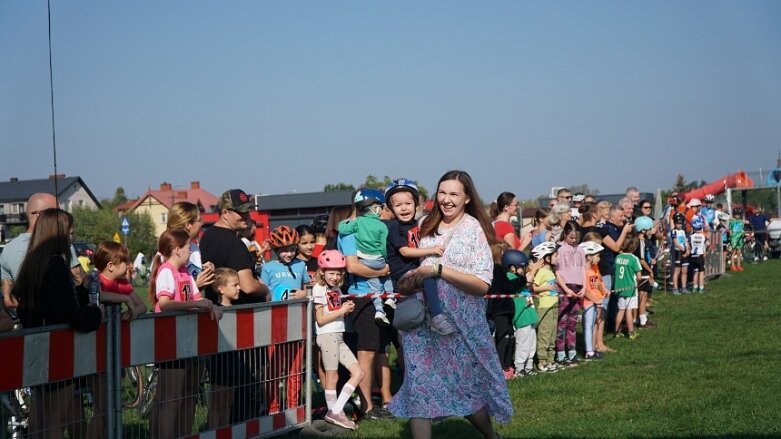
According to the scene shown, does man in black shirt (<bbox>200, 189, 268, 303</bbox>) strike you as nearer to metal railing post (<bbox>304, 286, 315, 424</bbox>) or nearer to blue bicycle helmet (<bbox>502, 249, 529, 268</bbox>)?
metal railing post (<bbox>304, 286, 315, 424</bbox>)

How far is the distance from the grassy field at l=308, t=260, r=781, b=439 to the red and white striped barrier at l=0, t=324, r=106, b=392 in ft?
8.92

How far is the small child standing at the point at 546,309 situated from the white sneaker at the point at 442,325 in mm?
5296

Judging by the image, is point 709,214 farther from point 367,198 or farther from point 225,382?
point 225,382

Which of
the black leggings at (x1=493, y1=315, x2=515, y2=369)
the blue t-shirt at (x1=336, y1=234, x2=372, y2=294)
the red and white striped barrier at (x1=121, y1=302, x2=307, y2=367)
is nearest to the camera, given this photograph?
the red and white striped barrier at (x1=121, y1=302, x2=307, y2=367)

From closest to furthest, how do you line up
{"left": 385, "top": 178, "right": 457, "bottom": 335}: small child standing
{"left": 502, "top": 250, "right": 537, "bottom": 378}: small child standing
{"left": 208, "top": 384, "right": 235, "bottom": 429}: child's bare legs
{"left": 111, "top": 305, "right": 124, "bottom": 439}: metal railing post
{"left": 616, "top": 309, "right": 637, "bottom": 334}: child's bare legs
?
{"left": 111, "top": 305, "right": 124, "bottom": 439}: metal railing post
{"left": 208, "top": 384, "right": 235, "bottom": 429}: child's bare legs
{"left": 385, "top": 178, "right": 457, "bottom": 335}: small child standing
{"left": 502, "top": 250, "right": 537, "bottom": 378}: small child standing
{"left": 616, "top": 309, "right": 637, "bottom": 334}: child's bare legs

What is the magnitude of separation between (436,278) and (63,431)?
2495mm

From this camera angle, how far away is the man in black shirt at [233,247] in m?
8.01

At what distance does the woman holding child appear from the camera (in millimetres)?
6379

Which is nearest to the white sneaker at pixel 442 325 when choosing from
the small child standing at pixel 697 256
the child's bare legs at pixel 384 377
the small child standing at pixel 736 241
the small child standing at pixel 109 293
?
the small child standing at pixel 109 293

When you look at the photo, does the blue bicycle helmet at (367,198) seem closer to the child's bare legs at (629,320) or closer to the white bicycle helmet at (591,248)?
the white bicycle helmet at (591,248)

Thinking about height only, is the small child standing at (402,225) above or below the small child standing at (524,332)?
above

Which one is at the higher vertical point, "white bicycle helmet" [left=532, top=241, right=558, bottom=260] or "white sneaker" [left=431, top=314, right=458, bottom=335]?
"white bicycle helmet" [left=532, top=241, right=558, bottom=260]

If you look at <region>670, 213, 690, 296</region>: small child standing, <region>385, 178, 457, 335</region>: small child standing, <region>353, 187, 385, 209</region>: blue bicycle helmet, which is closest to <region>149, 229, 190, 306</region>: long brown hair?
<region>385, 178, 457, 335</region>: small child standing

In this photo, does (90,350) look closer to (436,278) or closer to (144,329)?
(144,329)
